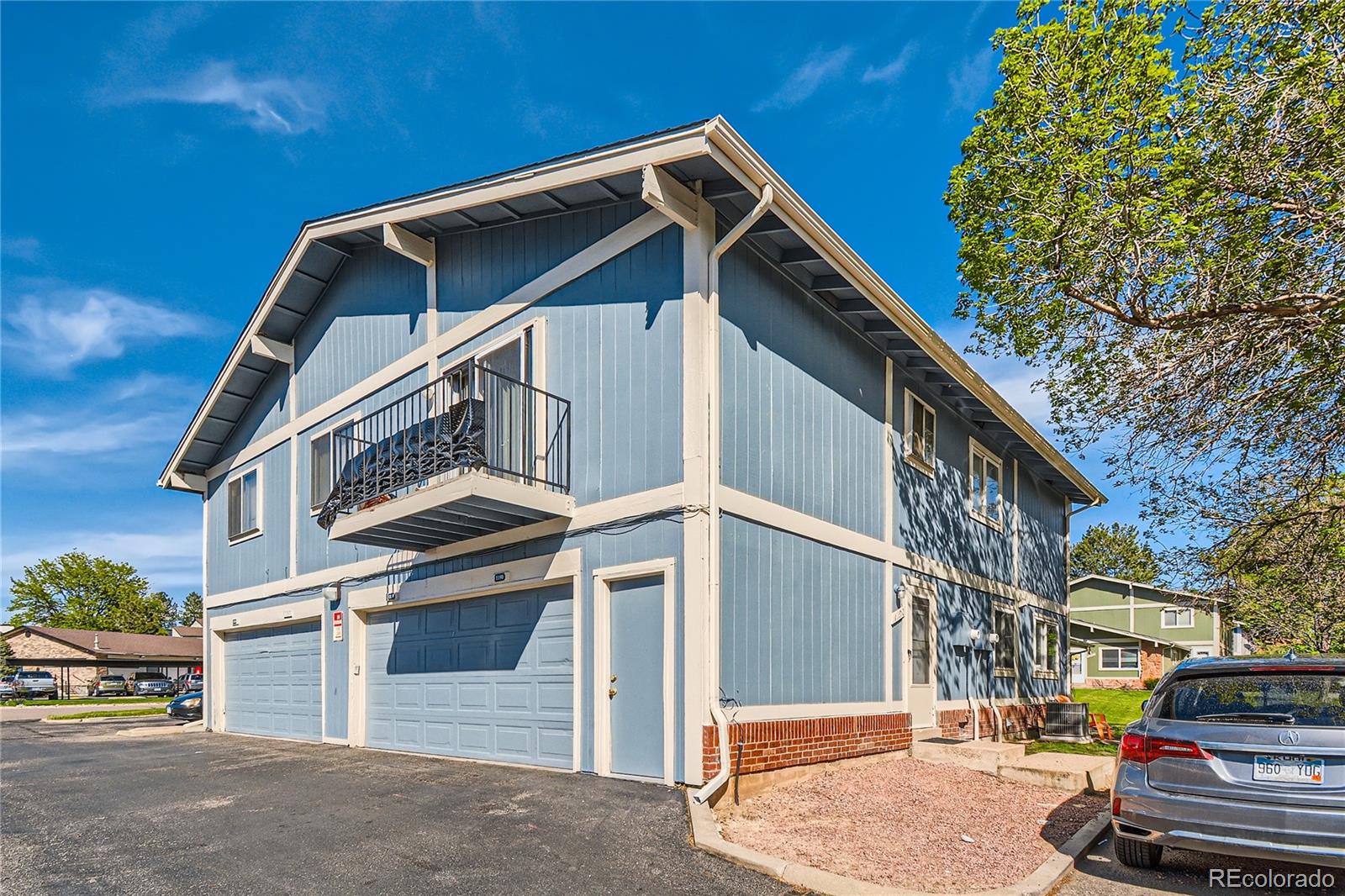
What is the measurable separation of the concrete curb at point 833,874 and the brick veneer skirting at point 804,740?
1.16m

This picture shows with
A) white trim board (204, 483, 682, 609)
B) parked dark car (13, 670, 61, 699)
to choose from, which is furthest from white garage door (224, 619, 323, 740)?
parked dark car (13, 670, 61, 699)

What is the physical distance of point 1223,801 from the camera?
5.38 meters

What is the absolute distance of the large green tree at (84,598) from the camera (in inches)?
2803

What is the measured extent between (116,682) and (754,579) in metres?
50.8

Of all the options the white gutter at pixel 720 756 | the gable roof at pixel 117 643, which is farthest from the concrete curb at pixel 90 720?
the gable roof at pixel 117 643

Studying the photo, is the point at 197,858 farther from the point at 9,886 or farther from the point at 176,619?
the point at 176,619

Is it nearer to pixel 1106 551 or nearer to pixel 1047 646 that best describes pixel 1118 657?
pixel 1047 646

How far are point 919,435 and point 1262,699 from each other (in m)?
8.51

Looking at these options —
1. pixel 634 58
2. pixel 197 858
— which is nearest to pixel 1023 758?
pixel 197 858

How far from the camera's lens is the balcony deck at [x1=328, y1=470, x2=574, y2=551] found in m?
9.25

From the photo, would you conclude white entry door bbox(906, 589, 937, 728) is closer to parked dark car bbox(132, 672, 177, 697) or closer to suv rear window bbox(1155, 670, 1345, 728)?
suv rear window bbox(1155, 670, 1345, 728)

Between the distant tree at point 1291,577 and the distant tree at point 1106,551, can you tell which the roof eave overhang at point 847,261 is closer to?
the distant tree at point 1291,577

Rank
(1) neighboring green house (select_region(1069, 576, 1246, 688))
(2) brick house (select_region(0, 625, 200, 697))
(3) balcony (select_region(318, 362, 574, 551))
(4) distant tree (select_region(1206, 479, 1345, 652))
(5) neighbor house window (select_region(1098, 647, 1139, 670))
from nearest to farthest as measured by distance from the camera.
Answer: (3) balcony (select_region(318, 362, 574, 551))
(4) distant tree (select_region(1206, 479, 1345, 652))
(1) neighboring green house (select_region(1069, 576, 1246, 688))
(5) neighbor house window (select_region(1098, 647, 1139, 670))
(2) brick house (select_region(0, 625, 200, 697))

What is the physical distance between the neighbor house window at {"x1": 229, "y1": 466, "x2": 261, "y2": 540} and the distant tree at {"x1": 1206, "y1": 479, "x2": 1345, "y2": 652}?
15.4 m
